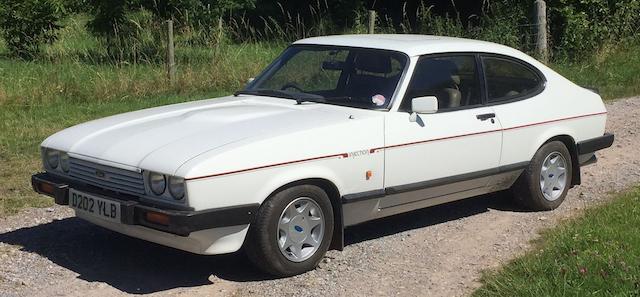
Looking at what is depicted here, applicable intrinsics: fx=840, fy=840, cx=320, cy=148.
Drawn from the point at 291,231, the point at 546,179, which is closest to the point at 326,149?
the point at 291,231

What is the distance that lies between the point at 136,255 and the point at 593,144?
159 inches

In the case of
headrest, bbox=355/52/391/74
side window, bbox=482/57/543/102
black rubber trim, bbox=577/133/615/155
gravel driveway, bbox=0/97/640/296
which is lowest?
gravel driveway, bbox=0/97/640/296

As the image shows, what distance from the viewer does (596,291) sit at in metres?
4.77

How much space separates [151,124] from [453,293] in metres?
2.26

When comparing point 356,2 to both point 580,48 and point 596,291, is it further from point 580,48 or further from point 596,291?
point 596,291

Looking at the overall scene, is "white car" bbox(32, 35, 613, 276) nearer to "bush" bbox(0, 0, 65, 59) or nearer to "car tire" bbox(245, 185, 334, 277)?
"car tire" bbox(245, 185, 334, 277)

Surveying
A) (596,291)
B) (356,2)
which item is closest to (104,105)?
(596,291)

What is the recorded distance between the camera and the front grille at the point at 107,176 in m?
5.01

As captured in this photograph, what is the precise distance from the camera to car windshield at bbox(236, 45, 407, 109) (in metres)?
5.99

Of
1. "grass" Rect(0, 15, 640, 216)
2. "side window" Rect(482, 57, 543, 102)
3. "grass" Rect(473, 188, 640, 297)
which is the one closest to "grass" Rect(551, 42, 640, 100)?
"grass" Rect(0, 15, 640, 216)

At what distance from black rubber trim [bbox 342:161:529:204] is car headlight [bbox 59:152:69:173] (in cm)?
182

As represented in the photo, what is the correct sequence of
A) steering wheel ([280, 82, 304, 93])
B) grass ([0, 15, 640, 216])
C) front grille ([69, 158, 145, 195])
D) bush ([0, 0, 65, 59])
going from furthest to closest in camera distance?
bush ([0, 0, 65, 59]) → grass ([0, 15, 640, 216]) → steering wheel ([280, 82, 304, 93]) → front grille ([69, 158, 145, 195])

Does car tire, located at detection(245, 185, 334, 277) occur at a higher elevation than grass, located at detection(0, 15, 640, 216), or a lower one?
higher

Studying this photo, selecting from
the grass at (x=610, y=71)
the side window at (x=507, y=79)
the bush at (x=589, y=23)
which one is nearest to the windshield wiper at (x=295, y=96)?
the side window at (x=507, y=79)
